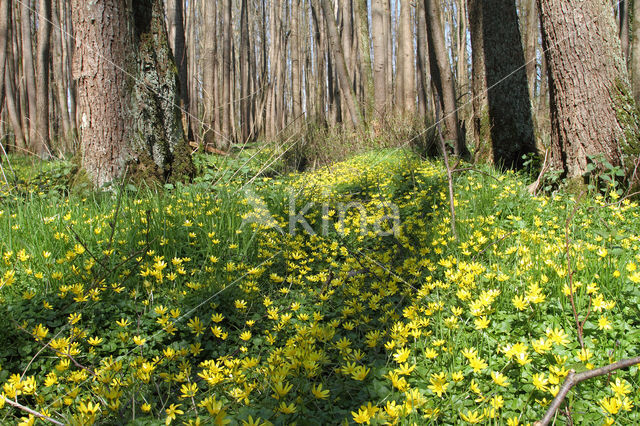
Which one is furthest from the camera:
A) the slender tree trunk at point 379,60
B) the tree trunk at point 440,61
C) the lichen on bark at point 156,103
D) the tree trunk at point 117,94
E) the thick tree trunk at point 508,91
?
the slender tree trunk at point 379,60

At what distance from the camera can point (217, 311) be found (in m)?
2.05

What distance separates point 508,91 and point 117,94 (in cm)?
429

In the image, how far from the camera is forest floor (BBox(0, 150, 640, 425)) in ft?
4.31

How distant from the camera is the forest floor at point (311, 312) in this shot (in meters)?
1.31

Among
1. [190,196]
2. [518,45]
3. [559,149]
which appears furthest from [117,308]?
[518,45]

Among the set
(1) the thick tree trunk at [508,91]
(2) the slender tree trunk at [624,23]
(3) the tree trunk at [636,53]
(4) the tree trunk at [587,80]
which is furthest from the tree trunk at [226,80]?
(2) the slender tree trunk at [624,23]

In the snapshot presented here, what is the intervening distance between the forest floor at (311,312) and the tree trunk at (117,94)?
40 centimetres

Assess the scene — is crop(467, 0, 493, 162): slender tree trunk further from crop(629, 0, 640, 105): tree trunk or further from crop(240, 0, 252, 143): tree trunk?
crop(240, 0, 252, 143): tree trunk

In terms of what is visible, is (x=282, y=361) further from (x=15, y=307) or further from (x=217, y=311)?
(x=15, y=307)

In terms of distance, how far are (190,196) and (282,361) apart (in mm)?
2342

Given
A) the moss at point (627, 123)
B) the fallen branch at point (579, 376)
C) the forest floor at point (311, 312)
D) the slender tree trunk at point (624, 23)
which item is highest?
the slender tree trunk at point (624, 23)

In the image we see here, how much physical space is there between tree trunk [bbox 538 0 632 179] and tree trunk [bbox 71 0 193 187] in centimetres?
353

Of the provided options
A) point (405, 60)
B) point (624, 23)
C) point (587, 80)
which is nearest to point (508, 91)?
point (587, 80)

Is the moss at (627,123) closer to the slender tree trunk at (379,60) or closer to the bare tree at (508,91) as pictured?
the bare tree at (508,91)
